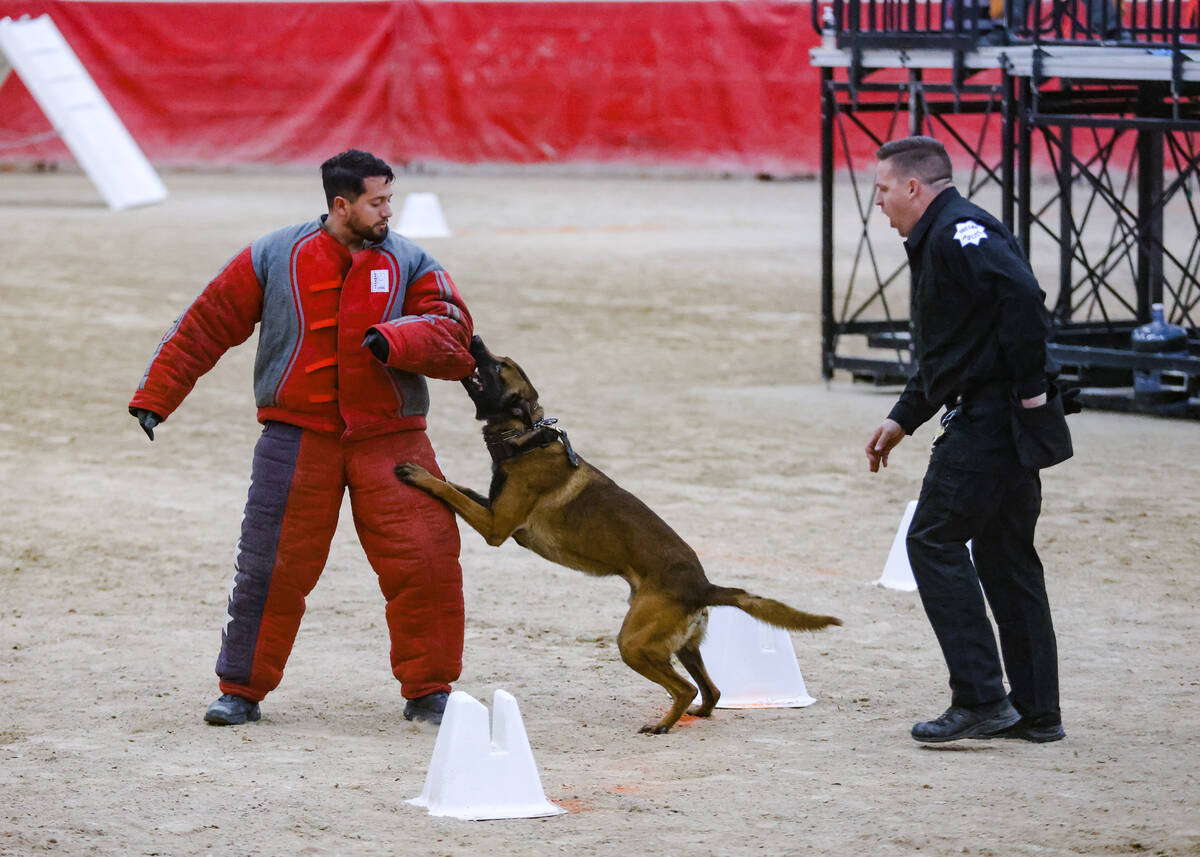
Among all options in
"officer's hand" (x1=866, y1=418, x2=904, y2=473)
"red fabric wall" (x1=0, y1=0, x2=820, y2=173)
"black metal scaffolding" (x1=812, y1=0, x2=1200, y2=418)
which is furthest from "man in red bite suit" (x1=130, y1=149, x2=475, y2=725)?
"red fabric wall" (x1=0, y1=0, x2=820, y2=173)

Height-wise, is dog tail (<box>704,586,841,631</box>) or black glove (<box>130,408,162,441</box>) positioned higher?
black glove (<box>130,408,162,441</box>)

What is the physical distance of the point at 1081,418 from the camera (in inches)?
456

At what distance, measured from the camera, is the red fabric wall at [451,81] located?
2827 cm

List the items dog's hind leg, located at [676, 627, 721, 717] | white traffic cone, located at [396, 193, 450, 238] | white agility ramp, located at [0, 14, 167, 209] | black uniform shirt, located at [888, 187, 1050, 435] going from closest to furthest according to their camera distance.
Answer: black uniform shirt, located at [888, 187, 1050, 435] → dog's hind leg, located at [676, 627, 721, 717] → white traffic cone, located at [396, 193, 450, 238] → white agility ramp, located at [0, 14, 167, 209]

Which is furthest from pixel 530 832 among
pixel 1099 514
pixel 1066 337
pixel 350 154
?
pixel 1066 337

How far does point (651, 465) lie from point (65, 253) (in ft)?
37.1

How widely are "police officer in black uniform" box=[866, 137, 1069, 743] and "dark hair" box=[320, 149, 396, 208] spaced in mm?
1513

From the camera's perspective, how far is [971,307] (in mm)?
4965

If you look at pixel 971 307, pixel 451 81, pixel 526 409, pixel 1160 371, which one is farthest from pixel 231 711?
pixel 451 81

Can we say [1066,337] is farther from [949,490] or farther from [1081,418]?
[949,490]

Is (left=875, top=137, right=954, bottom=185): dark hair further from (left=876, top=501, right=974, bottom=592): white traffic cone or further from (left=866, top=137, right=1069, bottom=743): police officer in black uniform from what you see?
(left=876, top=501, right=974, bottom=592): white traffic cone

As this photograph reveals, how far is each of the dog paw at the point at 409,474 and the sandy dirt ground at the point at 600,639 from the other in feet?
2.59

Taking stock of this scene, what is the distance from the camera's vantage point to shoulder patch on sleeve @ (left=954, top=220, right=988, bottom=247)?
4.91m

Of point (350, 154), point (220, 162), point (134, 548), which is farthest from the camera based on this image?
point (220, 162)
